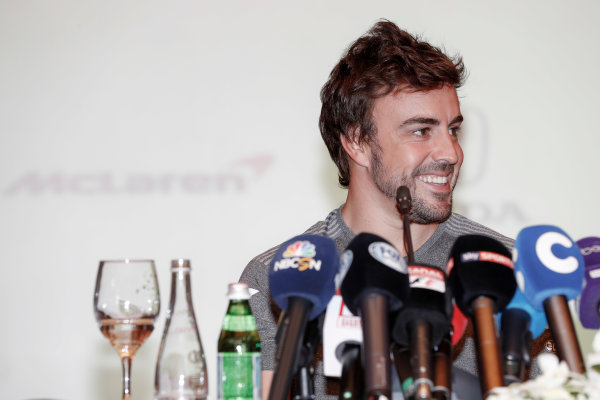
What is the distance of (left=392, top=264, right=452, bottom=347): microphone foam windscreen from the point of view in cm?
90

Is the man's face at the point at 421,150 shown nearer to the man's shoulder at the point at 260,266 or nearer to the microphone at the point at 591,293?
the man's shoulder at the point at 260,266

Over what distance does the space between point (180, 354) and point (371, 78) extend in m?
1.33

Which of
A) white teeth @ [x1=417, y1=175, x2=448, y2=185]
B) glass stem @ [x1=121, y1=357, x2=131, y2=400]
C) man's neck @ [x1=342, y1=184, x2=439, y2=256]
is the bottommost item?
glass stem @ [x1=121, y1=357, x2=131, y2=400]

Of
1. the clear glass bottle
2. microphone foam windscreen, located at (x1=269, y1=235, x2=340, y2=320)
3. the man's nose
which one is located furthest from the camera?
the man's nose

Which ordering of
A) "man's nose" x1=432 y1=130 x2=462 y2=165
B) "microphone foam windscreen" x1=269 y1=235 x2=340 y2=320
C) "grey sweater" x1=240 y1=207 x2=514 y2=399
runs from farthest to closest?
"man's nose" x1=432 y1=130 x2=462 y2=165 → "grey sweater" x1=240 y1=207 x2=514 y2=399 → "microphone foam windscreen" x1=269 y1=235 x2=340 y2=320

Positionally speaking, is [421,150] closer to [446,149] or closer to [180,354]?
[446,149]

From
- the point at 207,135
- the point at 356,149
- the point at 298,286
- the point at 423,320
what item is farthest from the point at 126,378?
the point at 207,135

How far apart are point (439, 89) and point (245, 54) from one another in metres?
0.83

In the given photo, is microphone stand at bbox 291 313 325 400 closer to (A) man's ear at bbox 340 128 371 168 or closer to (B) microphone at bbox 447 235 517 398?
(B) microphone at bbox 447 235 517 398

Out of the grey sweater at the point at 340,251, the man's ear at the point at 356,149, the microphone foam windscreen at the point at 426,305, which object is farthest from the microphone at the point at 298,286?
the man's ear at the point at 356,149

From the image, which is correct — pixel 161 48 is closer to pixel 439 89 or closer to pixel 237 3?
pixel 237 3

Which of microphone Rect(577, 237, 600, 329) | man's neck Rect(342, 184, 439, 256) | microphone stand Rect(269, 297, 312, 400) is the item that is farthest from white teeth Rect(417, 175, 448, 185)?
microphone stand Rect(269, 297, 312, 400)

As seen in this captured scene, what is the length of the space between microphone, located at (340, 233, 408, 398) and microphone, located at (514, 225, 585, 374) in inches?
6.0

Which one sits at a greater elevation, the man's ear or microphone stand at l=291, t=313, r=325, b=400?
the man's ear
